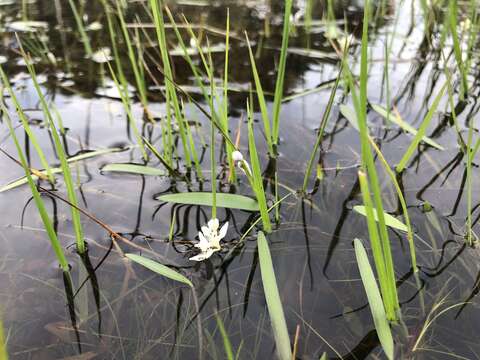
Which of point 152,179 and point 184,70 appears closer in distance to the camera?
point 152,179

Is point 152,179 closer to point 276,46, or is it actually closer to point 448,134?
point 448,134

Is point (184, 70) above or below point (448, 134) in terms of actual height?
above

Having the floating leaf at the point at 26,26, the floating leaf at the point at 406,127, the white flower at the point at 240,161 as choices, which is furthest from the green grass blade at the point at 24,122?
the floating leaf at the point at 26,26

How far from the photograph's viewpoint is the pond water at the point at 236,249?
0.95 meters

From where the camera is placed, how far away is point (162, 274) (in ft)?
3.43

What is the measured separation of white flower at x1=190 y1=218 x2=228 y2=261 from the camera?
1.09 m

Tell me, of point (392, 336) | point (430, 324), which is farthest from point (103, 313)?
point (430, 324)

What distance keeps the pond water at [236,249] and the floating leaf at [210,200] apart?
0.07 m

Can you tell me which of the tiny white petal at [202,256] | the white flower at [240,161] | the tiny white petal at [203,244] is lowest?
the tiny white petal at [202,256]

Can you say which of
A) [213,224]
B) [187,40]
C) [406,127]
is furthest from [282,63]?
[187,40]

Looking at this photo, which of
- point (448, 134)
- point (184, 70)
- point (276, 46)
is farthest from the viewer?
point (276, 46)

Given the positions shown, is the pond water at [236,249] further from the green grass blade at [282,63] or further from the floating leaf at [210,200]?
the green grass blade at [282,63]

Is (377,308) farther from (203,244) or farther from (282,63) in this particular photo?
(282,63)

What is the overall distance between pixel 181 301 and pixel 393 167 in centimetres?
96
